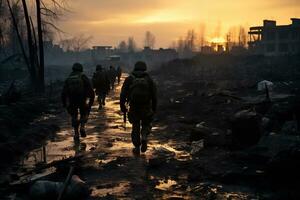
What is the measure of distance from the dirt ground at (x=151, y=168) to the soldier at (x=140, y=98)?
1.67 ft

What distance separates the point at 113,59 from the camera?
111688 mm

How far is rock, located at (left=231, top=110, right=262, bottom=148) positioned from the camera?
9016 mm

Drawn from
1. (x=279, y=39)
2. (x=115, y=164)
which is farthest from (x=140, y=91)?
(x=279, y=39)

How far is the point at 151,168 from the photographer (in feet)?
25.0

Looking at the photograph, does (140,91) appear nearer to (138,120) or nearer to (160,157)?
(138,120)

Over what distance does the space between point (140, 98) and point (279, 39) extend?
71.0m

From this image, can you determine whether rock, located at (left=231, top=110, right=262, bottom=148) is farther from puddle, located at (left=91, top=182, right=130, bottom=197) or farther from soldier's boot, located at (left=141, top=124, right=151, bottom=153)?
puddle, located at (left=91, top=182, right=130, bottom=197)

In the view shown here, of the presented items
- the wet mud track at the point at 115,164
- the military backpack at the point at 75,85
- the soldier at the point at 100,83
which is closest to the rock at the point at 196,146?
the wet mud track at the point at 115,164

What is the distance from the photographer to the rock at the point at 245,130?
902 centimetres

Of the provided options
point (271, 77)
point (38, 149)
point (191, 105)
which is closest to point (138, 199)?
point (38, 149)

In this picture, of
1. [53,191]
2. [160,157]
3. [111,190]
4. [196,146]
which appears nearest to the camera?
[53,191]

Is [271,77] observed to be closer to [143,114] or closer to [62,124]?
[62,124]

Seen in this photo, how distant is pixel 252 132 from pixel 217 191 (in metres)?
3.26

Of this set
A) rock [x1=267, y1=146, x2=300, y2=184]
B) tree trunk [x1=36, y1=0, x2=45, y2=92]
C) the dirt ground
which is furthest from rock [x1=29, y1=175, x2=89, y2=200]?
tree trunk [x1=36, y1=0, x2=45, y2=92]
